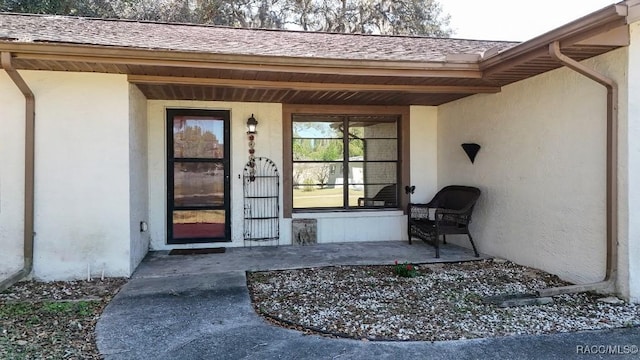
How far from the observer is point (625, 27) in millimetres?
3422

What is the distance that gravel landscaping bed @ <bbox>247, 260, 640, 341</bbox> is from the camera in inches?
121

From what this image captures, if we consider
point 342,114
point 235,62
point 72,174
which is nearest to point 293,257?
point 342,114

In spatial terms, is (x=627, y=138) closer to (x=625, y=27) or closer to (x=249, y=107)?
(x=625, y=27)

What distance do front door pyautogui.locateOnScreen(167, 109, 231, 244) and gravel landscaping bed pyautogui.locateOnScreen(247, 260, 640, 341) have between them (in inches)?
71.7

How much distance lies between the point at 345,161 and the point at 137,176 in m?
3.11

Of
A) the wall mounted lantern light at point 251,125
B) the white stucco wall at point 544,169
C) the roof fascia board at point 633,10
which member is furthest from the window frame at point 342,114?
the roof fascia board at point 633,10

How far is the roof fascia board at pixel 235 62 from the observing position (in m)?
3.72

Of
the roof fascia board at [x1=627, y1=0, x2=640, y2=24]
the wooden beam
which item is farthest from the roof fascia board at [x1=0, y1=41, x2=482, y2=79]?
the roof fascia board at [x1=627, y1=0, x2=640, y2=24]

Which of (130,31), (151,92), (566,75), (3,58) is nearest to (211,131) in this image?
(151,92)

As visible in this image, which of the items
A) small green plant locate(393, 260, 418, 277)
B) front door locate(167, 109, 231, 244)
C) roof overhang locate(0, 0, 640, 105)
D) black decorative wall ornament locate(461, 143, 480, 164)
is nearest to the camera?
roof overhang locate(0, 0, 640, 105)

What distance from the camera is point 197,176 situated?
239 inches

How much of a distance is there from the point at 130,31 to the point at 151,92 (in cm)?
77

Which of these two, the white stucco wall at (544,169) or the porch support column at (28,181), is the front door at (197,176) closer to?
the porch support column at (28,181)

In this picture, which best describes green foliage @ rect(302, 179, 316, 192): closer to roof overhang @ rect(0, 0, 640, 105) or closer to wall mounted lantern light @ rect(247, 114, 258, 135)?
wall mounted lantern light @ rect(247, 114, 258, 135)
